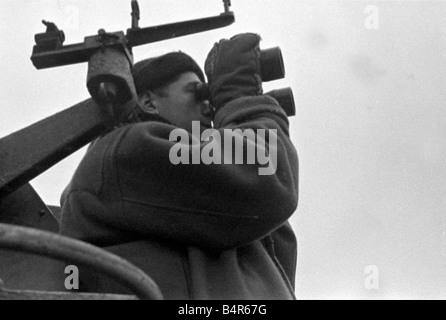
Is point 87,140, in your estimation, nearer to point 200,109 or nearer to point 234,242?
point 200,109

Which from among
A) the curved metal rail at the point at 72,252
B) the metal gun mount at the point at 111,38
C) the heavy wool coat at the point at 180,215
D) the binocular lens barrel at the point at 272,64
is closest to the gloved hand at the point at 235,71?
the binocular lens barrel at the point at 272,64

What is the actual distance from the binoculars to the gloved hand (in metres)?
0.03

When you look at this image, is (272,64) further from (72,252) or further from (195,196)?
(72,252)

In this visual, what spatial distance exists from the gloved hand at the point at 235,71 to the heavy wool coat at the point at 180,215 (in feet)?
1.54

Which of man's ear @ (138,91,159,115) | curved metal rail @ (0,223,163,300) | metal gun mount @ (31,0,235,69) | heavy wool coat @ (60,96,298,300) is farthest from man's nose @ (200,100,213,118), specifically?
curved metal rail @ (0,223,163,300)

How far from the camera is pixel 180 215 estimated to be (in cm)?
337

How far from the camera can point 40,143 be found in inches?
158

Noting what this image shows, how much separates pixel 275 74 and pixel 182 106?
0.43m

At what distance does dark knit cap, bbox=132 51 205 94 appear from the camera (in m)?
4.22

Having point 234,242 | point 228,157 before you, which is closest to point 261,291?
point 234,242

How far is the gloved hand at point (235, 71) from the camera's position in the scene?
394cm

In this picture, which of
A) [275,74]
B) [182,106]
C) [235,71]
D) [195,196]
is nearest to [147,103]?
[182,106]

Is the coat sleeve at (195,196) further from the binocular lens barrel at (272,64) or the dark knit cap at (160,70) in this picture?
the dark knit cap at (160,70)
